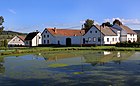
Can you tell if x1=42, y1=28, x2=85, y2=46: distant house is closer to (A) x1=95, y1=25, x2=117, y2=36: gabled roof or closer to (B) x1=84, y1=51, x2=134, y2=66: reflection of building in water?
(A) x1=95, y1=25, x2=117, y2=36: gabled roof

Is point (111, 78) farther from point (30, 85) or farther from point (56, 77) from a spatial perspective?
point (30, 85)

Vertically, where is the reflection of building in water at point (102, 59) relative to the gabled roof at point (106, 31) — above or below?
below

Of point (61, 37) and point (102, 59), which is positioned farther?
point (61, 37)

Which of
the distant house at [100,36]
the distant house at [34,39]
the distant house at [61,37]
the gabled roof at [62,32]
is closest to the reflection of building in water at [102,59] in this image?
the distant house at [100,36]

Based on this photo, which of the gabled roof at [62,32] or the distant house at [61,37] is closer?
the distant house at [61,37]

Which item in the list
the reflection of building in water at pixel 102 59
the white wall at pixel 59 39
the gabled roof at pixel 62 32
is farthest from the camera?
the gabled roof at pixel 62 32

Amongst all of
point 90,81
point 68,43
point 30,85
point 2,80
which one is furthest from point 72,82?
point 68,43

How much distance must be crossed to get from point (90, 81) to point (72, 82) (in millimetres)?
1079

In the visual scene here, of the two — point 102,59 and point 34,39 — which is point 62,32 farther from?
point 102,59

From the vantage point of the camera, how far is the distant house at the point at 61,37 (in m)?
68.6

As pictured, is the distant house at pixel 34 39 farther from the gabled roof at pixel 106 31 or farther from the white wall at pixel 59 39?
the gabled roof at pixel 106 31

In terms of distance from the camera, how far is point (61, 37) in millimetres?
69875

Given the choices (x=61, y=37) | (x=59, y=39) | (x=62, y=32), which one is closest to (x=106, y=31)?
(x=61, y=37)

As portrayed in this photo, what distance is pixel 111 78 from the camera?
1666 cm
